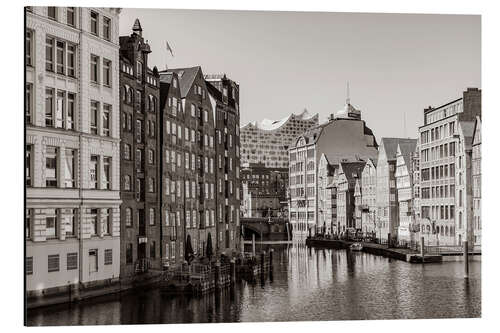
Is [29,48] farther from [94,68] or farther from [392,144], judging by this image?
[392,144]

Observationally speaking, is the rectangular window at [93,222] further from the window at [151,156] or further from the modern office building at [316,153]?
the modern office building at [316,153]

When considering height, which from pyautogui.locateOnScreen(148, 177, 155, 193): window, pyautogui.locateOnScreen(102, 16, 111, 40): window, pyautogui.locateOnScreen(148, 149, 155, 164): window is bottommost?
pyautogui.locateOnScreen(148, 177, 155, 193): window

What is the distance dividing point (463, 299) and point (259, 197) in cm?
457

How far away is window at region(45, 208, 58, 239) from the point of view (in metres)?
14.1

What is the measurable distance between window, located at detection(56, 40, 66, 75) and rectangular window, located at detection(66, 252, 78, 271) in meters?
3.16

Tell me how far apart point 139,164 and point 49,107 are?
211cm

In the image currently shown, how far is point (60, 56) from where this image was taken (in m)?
14.4

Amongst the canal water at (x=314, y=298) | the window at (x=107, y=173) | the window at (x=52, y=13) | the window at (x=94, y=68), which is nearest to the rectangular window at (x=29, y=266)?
the canal water at (x=314, y=298)

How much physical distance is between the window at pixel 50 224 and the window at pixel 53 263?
329mm

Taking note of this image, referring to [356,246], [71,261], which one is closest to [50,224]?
[71,261]

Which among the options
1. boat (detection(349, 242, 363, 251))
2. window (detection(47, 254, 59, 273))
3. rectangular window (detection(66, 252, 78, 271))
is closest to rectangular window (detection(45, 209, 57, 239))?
window (detection(47, 254, 59, 273))

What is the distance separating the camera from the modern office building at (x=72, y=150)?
1391 cm

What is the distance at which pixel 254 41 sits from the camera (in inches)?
607

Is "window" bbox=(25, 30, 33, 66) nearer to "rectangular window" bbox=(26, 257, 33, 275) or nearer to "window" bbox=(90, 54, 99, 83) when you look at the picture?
"window" bbox=(90, 54, 99, 83)
